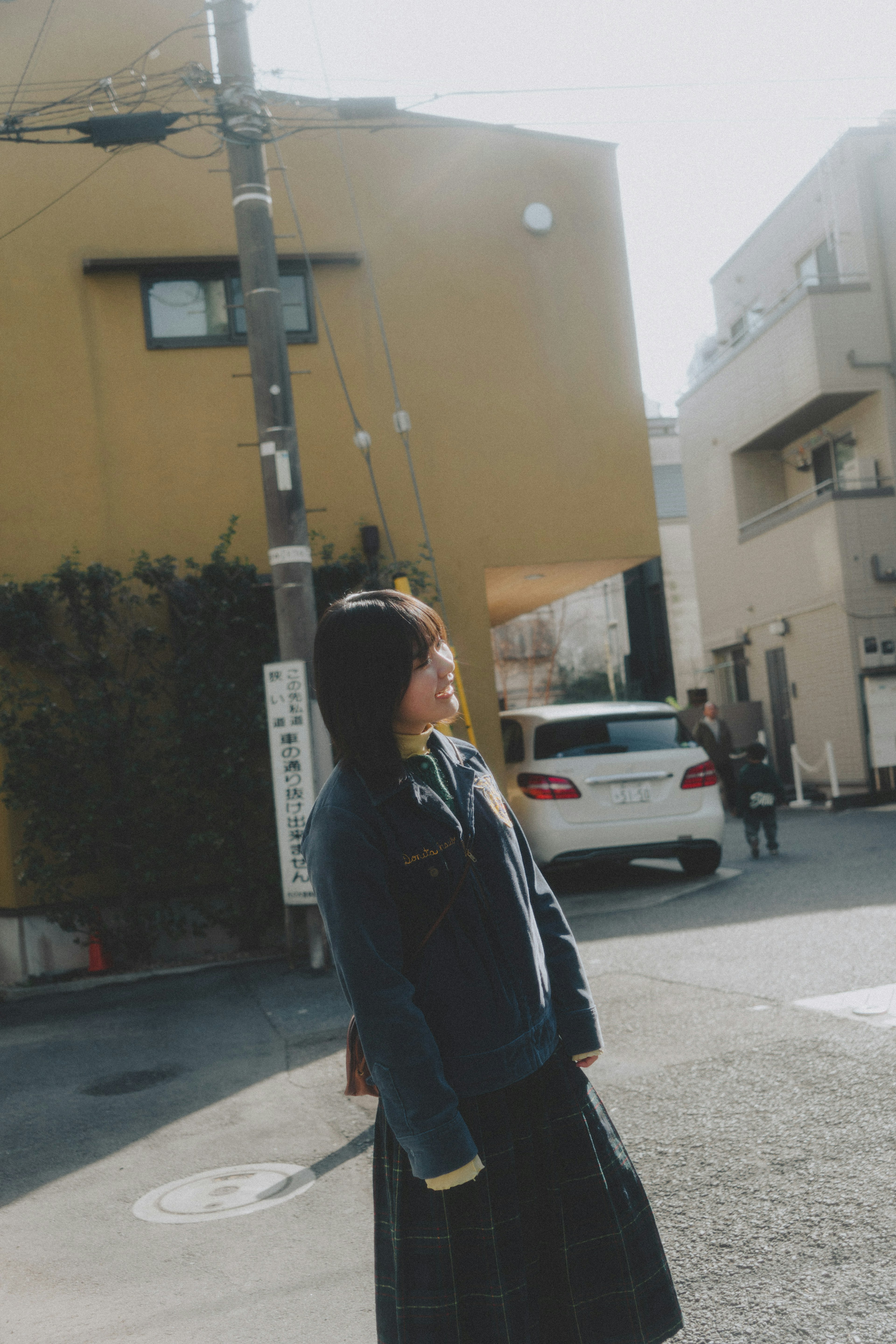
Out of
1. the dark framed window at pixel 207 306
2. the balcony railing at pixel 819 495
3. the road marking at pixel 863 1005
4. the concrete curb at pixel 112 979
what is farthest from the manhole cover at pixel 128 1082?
the balcony railing at pixel 819 495

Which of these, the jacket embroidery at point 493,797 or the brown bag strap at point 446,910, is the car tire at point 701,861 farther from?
the brown bag strap at point 446,910

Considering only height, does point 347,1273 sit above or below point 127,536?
below

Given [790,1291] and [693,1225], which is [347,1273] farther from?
[790,1291]

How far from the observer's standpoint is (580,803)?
32.4 ft

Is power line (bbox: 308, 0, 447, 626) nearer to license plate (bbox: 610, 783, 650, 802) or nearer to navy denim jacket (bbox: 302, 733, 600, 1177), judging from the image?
license plate (bbox: 610, 783, 650, 802)

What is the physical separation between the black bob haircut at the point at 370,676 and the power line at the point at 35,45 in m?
9.74

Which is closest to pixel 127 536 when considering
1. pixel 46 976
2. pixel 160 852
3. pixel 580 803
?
pixel 160 852

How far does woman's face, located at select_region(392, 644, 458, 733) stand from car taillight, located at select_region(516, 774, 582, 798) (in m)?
7.85

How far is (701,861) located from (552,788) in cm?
174

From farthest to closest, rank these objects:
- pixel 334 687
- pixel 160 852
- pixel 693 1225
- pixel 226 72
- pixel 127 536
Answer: pixel 127 536
pixel 160 852
pixel 226 72
pixel 693 1225
pixel 334 687

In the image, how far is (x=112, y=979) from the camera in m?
8.59

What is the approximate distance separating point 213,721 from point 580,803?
3.26m

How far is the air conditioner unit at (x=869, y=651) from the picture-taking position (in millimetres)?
17375

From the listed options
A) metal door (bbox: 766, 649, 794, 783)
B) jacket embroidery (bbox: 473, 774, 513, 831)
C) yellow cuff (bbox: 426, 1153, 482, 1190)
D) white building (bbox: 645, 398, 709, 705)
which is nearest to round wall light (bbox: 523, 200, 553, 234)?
jacket embroidery (bbox: 473, 774, 513, 831)
